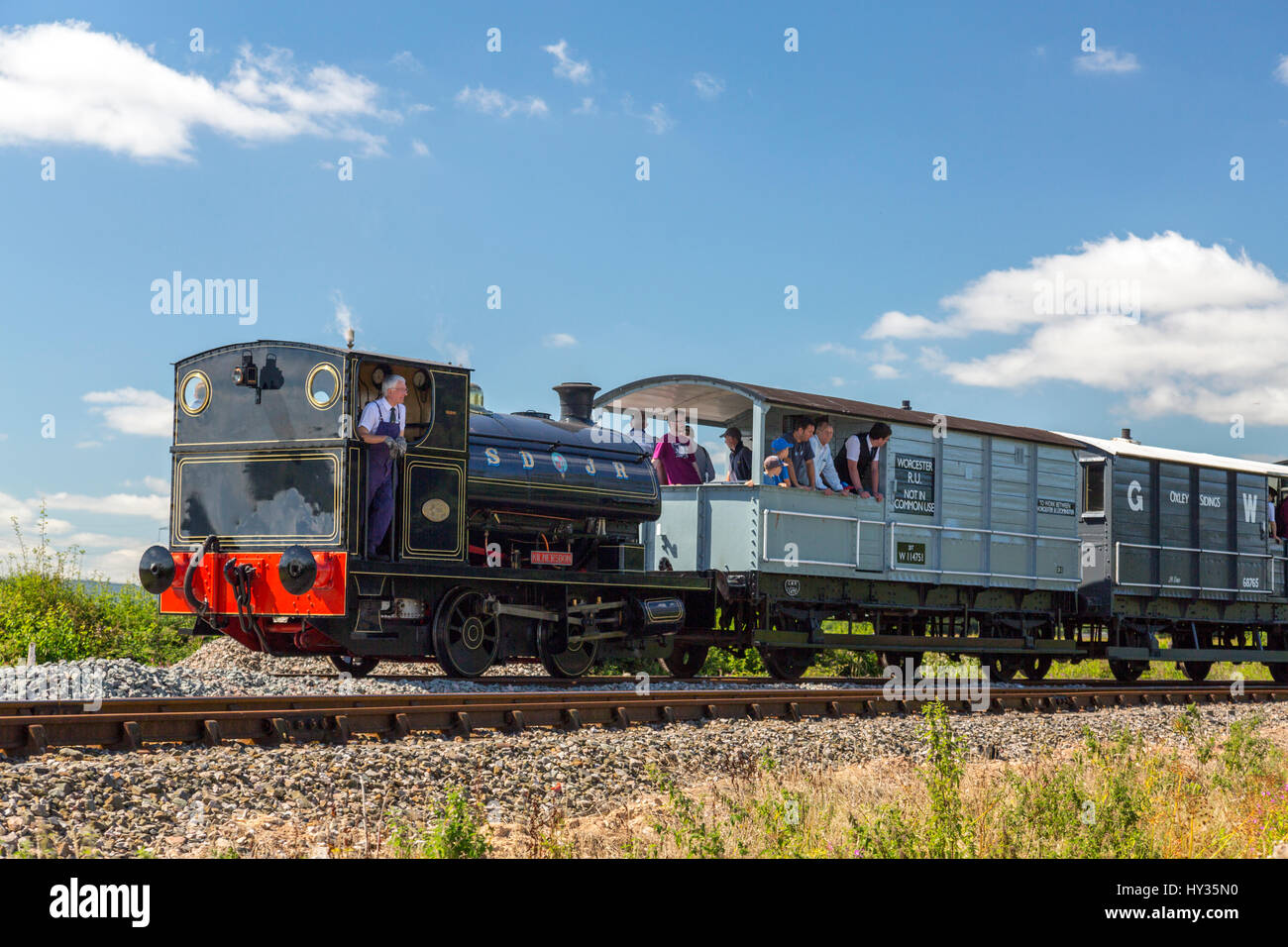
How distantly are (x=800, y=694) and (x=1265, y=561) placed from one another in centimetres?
1323

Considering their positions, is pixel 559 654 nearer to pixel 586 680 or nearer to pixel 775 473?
pixel 586 680

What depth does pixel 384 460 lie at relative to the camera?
12727mm

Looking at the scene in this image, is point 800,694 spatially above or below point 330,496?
below

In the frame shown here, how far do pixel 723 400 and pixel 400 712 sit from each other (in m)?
8.29

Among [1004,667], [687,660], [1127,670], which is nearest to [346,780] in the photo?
[687,660]

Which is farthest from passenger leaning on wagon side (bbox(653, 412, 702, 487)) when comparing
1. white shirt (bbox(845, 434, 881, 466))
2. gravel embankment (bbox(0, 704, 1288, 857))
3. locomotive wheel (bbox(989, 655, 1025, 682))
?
locomotive wheel (bbox(989, 655, 1025, 682))

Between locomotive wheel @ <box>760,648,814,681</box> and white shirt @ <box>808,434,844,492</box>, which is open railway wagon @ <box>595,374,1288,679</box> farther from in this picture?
white shirt @ <box>808,434,844,492</box>

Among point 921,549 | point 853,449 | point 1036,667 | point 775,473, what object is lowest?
point 1036,667

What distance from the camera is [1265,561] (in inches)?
877

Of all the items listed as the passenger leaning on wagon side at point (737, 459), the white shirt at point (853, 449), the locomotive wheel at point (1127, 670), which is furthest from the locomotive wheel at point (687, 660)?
the locomotive wheel at point (1127, 670)

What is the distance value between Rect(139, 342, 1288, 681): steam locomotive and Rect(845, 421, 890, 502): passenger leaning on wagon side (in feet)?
0.69
